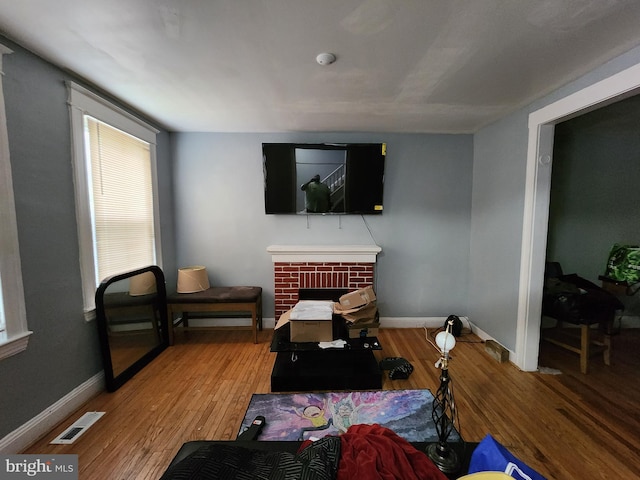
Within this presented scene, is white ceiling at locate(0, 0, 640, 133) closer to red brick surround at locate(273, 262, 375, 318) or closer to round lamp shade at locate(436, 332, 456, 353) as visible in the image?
round lamp shade at locate(436, 332, 456, 353)

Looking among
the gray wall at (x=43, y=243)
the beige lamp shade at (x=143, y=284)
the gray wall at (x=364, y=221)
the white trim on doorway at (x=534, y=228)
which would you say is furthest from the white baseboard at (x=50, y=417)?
the white trim on doorway at (x=534, y=228)

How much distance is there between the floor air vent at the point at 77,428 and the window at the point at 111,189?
2.28 ft

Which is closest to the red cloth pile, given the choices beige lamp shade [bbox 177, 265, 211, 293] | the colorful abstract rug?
the colorful abstract rug

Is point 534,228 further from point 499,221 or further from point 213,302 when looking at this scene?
point 213,302

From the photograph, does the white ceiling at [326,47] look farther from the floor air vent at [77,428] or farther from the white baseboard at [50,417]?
the floor air vent at [77,428]

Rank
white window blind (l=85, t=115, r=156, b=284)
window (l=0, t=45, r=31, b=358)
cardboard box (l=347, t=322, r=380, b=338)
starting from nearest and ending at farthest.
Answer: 1. window (l=0, t=45, r=31, b=358)
2. white window blind (l=85, t=115, r=156, b=284)
3. cardboard box (l=347, t=322, r=380, b=338)

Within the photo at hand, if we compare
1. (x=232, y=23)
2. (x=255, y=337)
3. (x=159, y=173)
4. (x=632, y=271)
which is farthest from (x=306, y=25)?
(x=632, y=271)

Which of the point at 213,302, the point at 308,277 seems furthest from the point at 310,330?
the point at 213,302

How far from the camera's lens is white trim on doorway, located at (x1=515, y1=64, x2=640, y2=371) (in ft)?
6.91

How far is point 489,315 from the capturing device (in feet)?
9.11

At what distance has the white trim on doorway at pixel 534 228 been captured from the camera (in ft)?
6.91

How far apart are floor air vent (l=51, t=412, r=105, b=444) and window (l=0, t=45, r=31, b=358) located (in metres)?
0.62

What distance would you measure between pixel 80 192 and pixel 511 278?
3.78m

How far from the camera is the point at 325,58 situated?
1577mm
